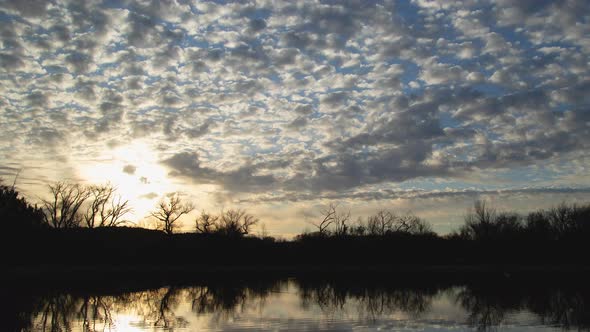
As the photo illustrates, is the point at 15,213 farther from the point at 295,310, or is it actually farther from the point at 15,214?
the point at 295,310

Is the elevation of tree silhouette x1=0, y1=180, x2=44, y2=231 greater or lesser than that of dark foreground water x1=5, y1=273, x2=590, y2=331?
greater

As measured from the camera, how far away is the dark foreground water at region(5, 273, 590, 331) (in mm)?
17578

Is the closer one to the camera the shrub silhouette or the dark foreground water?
the dark foreground water

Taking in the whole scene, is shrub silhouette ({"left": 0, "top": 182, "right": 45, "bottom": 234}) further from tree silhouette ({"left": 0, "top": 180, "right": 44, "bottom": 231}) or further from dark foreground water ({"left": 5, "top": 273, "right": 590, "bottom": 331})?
dark foreground water ({"left": 5, "top": 273, "right": 590, "bottom": 331})

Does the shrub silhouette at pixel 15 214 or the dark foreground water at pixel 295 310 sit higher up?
the shrub silhouette at pixel 15 214

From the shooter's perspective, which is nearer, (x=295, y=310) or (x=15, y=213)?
(x=295, y=310)

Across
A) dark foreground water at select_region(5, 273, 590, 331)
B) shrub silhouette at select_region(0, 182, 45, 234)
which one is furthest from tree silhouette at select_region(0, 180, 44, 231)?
dark foreground water at select_region(5, 273, 590, 331)

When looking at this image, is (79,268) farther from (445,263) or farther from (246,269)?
(445,263)

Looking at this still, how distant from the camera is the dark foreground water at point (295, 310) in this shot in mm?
17578

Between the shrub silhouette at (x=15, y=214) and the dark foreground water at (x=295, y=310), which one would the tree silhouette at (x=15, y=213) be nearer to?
the shrub silhouette at (x=15, y=214)

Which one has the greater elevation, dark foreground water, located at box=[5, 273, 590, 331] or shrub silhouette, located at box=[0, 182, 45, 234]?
shrub silhouette, located at box=[0, 182, 45, 234]

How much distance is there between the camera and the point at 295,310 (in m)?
22.5

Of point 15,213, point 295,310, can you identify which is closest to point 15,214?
point 15,213

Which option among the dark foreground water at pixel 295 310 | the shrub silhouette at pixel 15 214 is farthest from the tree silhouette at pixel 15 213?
the dark foreground water at pixel 295 310
